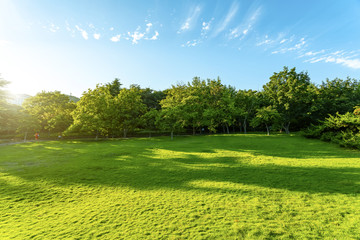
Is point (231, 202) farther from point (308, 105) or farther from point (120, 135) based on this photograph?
point (308, 105)

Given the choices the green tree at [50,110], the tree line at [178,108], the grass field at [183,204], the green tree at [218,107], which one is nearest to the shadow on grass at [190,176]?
the grass field at [183,204]

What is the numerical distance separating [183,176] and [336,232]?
5.20 metres

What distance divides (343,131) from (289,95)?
12.8 m

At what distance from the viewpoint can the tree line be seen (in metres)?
25.7

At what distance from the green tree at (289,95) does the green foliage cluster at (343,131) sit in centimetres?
900

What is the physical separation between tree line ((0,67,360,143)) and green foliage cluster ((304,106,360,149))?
3.77m

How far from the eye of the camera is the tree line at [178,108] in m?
25.7

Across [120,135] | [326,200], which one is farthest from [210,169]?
[120,135]

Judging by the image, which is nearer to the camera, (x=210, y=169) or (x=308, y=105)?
(x=210, y=169)

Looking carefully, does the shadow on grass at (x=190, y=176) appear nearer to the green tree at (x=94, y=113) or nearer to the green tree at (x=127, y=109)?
the green tree at (x=94, y=113)

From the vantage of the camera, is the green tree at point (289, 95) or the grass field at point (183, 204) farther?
the green tree at point (289, 95)

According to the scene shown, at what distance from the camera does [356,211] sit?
4.22 metres

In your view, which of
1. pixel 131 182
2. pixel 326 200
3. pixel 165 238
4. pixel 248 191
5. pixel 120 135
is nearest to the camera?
pixel 165 238

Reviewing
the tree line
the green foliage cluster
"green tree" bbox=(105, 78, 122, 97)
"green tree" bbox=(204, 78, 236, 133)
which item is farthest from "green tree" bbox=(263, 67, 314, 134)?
"green tree" bbox=(105, 78, 122, 97)
